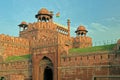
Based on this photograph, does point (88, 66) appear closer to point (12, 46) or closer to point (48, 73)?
point (48, 73)

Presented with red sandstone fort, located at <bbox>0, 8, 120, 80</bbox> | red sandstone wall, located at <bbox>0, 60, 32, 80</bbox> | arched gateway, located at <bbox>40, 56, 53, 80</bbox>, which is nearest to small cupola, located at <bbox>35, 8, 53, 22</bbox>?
red sandstone fort, located at <bbox>0, 8, 120, 80</bbox>

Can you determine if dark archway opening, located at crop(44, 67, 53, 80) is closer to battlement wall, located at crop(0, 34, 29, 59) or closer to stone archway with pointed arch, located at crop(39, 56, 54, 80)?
stone archway with pointed arch, located at crop(39, 56, 54, 80)

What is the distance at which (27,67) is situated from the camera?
2930 centimetres

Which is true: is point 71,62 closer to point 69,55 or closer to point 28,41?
point 69,55

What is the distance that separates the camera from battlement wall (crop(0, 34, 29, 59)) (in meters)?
33.4

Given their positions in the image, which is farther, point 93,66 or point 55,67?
point 55,67

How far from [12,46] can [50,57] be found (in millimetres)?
9957

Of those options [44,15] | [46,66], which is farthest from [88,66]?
[44,15]

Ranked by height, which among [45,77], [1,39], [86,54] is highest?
[1,39]

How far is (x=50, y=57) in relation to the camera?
2636 centimetres

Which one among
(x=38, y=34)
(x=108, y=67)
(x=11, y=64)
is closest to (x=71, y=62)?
Answer: (x=108, y=67)

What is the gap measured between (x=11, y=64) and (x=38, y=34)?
6803 mm

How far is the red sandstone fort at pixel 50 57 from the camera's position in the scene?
22297 mm

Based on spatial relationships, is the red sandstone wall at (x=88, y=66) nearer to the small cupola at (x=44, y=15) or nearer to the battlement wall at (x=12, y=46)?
the battlement wall at (x=12, y=46)
